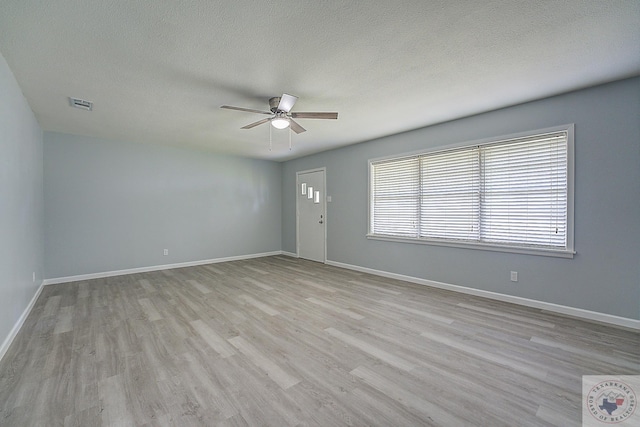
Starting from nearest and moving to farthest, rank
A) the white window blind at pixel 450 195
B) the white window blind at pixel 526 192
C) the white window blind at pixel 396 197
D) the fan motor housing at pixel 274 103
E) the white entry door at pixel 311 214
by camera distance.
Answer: the fan motor housing at pixel 274 103
the white window blind at pixel 526 192
the white window blind at pixel 450 195
the white window blind at pixel 396 197
the white entry door at pixel 311 214

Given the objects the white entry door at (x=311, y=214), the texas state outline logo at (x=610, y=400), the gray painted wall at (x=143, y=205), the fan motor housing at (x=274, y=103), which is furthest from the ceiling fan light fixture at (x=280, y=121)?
the gray painted wall at (x=143, y=205)

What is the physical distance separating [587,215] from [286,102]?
11.3ft

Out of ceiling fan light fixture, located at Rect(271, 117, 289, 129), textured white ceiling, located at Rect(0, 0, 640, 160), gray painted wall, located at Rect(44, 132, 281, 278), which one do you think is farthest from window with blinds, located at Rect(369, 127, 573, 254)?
gray painted wall, located at Rect(44, 132, 281, 278)

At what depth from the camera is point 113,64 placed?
236 cm

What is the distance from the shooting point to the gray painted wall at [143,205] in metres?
4.50

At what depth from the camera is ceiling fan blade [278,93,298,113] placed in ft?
8.89

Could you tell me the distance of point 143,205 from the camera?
5258 mm

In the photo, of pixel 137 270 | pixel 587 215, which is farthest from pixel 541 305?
pixel 137 270

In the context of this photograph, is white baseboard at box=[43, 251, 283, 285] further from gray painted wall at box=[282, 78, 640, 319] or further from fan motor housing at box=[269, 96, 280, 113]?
gray painted wall at box=[282, 78, 640, 319]

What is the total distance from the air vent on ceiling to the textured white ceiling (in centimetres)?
13

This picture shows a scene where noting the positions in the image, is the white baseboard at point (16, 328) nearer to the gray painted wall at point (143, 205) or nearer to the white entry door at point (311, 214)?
the gray painted wall at point (143, 205)

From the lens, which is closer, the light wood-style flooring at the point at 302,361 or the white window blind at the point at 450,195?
the light wood-style flooring at the point at 302,361

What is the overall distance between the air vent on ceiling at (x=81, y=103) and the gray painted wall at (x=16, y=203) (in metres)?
0.41

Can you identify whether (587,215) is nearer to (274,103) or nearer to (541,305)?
(541,305)
